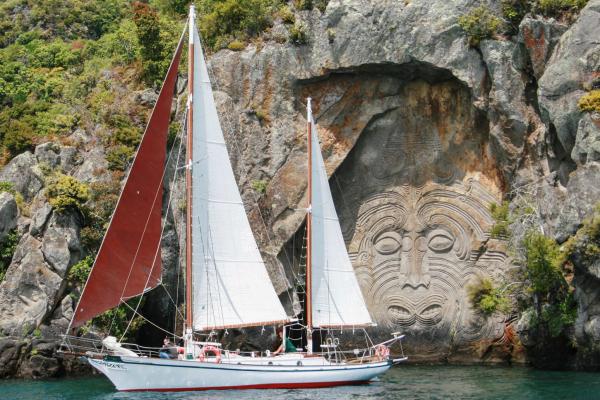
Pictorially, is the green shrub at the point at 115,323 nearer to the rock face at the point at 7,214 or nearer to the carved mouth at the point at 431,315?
the rock face at the point at 7,214

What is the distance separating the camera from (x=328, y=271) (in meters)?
34.7

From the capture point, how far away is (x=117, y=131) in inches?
1693

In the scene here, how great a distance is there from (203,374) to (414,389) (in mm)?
7620

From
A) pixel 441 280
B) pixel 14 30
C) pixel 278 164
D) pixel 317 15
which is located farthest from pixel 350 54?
pixel 14 30

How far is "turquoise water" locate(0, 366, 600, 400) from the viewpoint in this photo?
28672 millimetres

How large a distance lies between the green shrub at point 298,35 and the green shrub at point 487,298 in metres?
14.5

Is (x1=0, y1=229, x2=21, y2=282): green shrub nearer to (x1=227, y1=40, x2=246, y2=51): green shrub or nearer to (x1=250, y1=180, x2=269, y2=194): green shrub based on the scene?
(x1=250, y1=180, x2=269, y2=194): green shrub

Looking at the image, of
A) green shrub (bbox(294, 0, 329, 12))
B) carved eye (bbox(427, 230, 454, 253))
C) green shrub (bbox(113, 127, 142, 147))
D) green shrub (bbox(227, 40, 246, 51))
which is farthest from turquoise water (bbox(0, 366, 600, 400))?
green shrub (bbox(294, 0, 329, 12))

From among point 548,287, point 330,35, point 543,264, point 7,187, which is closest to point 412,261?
point 548,287

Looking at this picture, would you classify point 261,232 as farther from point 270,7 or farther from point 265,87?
point 270,7

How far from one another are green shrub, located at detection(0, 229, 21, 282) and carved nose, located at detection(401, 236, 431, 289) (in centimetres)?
1856

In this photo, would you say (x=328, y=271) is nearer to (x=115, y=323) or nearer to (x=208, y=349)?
(x=208, y=349)

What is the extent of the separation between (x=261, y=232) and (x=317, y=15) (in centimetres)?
1133

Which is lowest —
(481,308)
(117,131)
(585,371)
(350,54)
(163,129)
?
(585,371)
